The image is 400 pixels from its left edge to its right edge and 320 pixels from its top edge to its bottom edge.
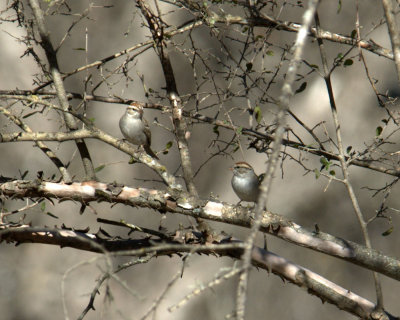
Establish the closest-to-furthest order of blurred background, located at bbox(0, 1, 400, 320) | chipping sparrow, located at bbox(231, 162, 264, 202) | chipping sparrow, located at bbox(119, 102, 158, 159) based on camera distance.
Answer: chipping sparrow, located at bbox(231, 162, 264, 202), chipping sparrow, located at bbox(119, 102, 158, 159), blurred background, located at bbox(0, 1, 400, 320)

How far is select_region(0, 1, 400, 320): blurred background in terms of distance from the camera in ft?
29.3

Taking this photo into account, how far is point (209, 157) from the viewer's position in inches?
344

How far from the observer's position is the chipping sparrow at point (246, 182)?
580 cm

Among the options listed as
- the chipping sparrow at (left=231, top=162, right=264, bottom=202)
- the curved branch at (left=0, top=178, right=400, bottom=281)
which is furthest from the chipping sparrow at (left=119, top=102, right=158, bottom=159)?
the curved branch at (left=0, top=178, right=400, bottom=281)

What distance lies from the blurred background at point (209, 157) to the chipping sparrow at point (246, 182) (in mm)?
2648

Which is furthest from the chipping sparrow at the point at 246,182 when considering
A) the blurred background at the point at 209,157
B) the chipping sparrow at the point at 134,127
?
the blurred background at the point at 209,157

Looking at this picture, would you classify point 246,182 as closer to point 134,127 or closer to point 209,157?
point 134,127

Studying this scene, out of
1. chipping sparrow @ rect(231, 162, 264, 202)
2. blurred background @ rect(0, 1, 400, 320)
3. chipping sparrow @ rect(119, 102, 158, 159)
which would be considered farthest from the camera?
blurred background @ rect(0, 1, 400, 320)

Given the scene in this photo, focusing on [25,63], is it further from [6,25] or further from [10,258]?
[10,258]

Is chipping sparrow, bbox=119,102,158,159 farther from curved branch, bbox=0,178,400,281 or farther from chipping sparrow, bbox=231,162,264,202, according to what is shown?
curved branch, bbox=0,178,400,281

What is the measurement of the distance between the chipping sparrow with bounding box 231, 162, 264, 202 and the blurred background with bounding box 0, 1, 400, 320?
265 cm

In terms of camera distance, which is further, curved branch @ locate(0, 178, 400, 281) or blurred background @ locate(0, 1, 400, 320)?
blurred background @ locate(0, 1, 400, 320)

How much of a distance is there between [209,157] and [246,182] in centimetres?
295

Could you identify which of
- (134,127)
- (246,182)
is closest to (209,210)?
(246,182)
